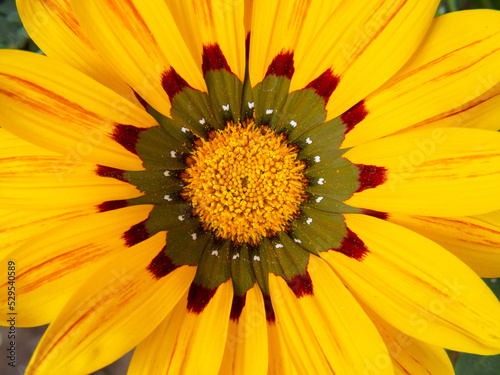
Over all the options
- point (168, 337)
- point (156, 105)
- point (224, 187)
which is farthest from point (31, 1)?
point (168, 337)

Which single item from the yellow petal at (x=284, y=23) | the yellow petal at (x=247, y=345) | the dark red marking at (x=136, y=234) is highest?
→ the yellow petal at (x=284, y=23)

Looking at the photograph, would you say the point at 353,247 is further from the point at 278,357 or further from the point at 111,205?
the point at 111,205

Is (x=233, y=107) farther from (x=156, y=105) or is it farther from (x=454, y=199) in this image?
(x=454, y=199)

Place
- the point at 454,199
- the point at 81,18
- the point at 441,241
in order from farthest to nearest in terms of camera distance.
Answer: the point at 441,241 → the point at 454,199 → the point at 81,18

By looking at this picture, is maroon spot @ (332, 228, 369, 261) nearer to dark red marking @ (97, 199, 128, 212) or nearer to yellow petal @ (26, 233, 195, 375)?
yellow petal @ (26, 233, 195, 375)

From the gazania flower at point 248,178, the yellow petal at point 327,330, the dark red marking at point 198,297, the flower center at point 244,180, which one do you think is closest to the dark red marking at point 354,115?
the gazania flower at point 248,178

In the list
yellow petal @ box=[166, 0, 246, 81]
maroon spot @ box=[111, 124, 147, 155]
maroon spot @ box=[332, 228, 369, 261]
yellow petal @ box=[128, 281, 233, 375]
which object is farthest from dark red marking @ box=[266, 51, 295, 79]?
yellow petal @ box=[128, 281, 233, 375]

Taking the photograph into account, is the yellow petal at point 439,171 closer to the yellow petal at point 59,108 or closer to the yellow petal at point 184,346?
the yellow petal at point 184,346
